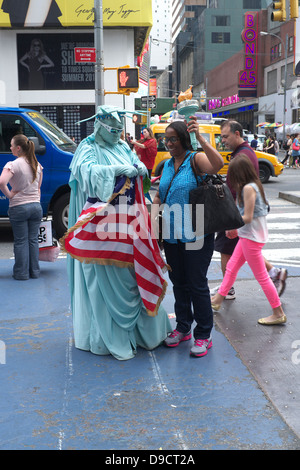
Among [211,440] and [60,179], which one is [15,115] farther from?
[211,440]

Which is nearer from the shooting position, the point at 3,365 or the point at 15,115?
the point at 3,365

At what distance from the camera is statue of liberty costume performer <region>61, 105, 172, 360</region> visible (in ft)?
13.8

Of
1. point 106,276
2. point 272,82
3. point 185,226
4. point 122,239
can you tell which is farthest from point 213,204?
point 272,82

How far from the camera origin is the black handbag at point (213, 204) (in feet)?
13.6

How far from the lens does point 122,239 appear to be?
4277 mm

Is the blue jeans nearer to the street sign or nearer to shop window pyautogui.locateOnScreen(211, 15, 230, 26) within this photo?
the street sign

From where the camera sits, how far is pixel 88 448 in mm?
3027

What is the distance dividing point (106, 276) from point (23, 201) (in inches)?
110

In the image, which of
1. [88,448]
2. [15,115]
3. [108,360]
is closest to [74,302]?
[108,360]

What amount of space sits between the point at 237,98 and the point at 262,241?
68.6 metres

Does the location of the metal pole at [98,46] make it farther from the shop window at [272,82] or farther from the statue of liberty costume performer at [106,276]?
the shop window at [272,82]

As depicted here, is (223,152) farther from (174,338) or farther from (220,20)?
(220,20)

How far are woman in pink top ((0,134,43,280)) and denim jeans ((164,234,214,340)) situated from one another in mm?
2839

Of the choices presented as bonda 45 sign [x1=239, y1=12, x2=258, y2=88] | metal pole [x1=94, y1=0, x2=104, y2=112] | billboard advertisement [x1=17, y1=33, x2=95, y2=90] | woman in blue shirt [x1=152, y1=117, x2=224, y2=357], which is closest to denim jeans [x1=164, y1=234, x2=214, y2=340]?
woman in blue shirt [x1=152, y1=117, x2=224, y2=357]
